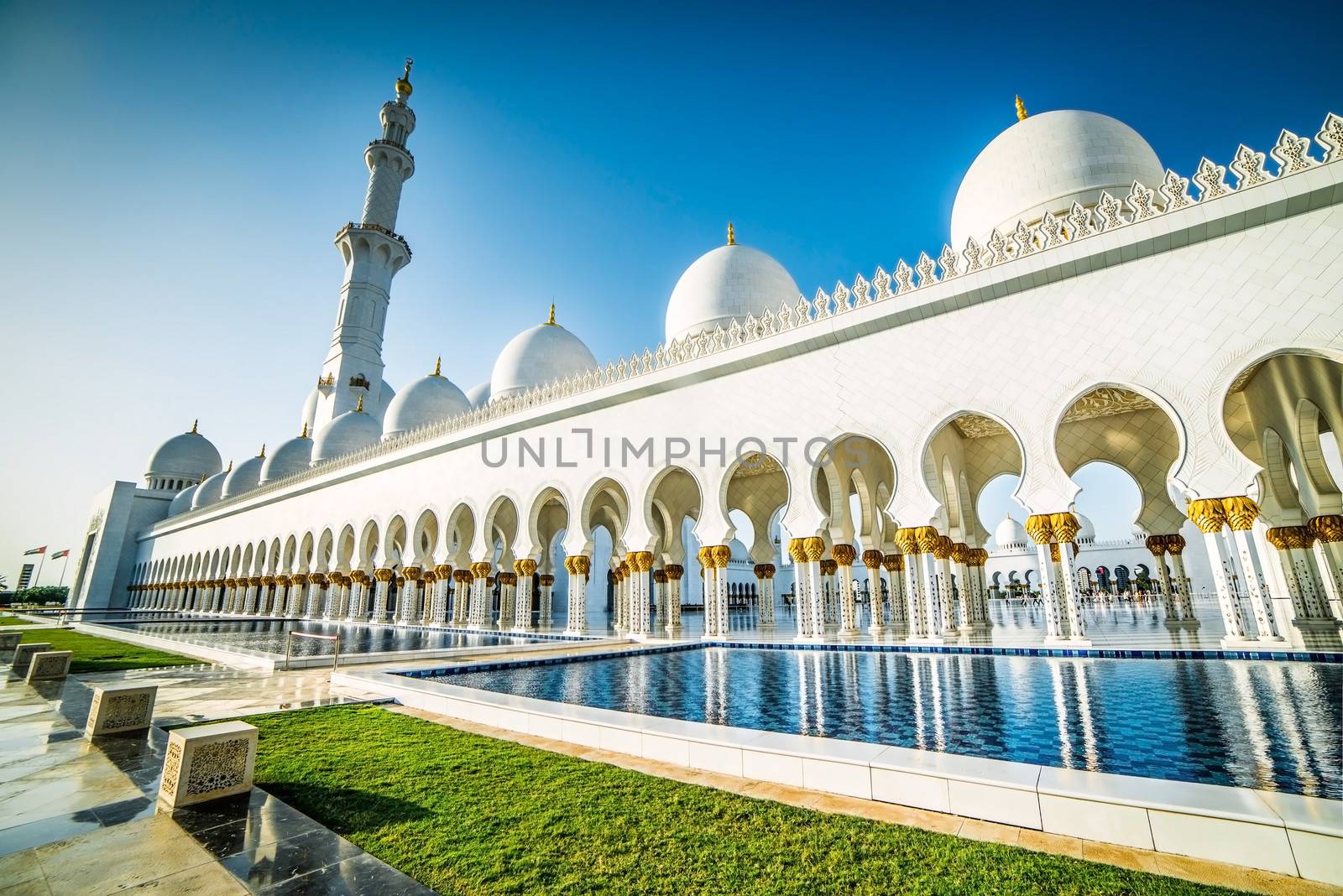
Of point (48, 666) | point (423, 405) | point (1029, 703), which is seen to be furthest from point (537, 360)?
point (1029, 703)

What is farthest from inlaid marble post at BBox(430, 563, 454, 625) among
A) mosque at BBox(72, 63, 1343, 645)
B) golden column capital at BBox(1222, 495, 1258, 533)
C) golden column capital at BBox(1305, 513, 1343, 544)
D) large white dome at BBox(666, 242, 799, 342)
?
golden column capital at BBox(1305, 513, 1343, 544)

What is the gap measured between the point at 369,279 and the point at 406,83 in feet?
30.9

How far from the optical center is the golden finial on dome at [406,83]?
1048 inches

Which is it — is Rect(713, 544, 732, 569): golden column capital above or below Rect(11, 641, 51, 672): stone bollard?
above

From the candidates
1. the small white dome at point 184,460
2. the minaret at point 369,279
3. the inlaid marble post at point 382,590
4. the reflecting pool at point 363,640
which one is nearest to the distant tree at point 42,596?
the small white dome at point 184,460

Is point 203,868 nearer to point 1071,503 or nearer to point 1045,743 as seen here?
point 1045,743

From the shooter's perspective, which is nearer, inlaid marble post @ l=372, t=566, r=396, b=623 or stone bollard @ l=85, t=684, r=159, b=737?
stone bollard @ l=85, t=684, r=159, b=737

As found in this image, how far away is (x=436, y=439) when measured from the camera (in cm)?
1541

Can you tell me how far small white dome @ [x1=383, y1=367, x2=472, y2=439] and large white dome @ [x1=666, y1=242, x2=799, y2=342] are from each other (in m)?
9.03

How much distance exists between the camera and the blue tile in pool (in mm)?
2674

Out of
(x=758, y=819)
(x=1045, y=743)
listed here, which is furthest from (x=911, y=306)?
(x=758, y=819)

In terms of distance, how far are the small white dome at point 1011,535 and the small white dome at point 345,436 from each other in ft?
86.5

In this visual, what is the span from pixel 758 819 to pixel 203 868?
5.65 ft

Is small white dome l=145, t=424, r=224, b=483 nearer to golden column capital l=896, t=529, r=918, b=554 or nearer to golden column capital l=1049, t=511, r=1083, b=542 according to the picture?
golden column capital l=896, t=529, r=918, b=554
